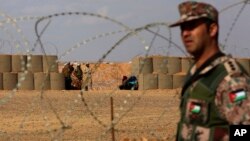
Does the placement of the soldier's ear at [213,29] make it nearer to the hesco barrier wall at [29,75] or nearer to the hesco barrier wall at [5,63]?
the hesco barrier wall at [29,75]

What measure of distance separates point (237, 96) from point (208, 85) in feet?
0.55

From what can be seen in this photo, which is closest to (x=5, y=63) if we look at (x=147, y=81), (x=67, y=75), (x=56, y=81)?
(x=56, y=81)

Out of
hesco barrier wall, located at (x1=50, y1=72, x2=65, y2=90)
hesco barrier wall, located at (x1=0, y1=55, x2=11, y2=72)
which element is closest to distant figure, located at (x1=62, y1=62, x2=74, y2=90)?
hesco barrier wall, located at (x1=50, y1=72, x2=65, y2=90)

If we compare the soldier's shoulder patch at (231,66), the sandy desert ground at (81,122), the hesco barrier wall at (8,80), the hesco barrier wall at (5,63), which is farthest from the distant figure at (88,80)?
the hesco barrier wall at (5,63)

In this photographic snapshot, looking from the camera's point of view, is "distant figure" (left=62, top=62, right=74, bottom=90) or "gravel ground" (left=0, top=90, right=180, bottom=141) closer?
"gravel ground" (left=0, top=90, right=180, bottom=141)

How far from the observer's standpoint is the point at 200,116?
Answer: 3283 mm

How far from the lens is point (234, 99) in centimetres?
314

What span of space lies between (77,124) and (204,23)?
9.38 metres

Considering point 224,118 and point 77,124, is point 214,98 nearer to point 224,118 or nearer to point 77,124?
point 224,118

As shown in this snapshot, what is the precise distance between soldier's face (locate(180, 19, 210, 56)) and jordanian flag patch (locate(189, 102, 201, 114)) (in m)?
0.27

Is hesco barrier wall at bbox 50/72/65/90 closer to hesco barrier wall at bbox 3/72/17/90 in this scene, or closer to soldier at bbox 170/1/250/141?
hesco barrier wall at bbox 3/72/17/90

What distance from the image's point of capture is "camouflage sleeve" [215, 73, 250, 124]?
315 centimetres

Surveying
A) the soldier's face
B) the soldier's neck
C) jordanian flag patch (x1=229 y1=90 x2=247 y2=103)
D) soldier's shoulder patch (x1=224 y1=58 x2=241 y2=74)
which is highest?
Result: the soldier's face

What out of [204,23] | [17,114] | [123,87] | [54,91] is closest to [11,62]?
[54,91]
